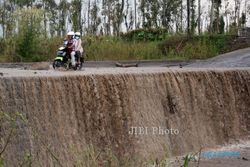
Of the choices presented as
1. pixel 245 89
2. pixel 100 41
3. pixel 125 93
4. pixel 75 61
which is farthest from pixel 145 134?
pixel 100 41

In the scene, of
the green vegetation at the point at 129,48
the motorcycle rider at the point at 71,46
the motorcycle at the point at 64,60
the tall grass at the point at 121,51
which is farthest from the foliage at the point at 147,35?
the motorcycle rider at the point at 71,46

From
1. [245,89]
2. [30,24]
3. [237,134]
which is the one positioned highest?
[30,24]

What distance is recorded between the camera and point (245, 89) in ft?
35.9

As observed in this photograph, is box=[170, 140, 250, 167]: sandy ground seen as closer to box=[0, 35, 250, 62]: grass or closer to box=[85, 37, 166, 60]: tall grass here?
box=[0, 35, 250, 62]: grass

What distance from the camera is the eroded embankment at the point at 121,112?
679 cm

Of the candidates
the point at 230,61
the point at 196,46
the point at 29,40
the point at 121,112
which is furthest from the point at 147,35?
the point at 121,112

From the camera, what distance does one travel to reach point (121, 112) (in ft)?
27.2

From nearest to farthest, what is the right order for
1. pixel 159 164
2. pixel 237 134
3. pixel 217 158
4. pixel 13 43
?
1. pixel 159 164
2. pixel 217 158
3. pixel 237 134
4. pixel 13 43

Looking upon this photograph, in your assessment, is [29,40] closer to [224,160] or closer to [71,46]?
[71,46]

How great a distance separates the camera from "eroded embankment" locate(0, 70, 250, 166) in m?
6.79

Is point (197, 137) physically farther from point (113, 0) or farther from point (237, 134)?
point (113, 0)

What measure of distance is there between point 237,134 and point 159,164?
719 cm

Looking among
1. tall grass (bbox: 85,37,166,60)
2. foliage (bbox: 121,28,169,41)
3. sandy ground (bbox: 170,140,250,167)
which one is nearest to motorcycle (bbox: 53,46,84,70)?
sandy ground (bbox: 170,140,250,167)

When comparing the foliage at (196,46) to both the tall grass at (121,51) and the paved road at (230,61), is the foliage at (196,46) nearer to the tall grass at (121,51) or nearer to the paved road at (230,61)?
the tall grass at (121,51)
